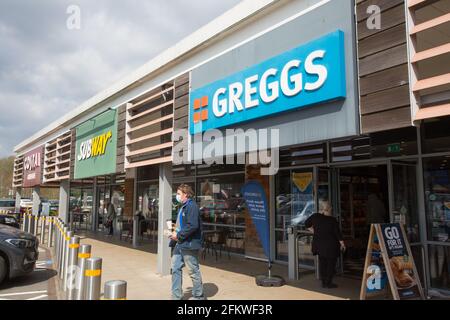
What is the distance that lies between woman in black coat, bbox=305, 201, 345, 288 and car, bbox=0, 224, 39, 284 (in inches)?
218

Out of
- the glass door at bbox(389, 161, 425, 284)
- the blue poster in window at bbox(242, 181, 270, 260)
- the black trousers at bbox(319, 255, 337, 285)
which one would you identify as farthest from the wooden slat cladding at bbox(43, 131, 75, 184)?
the glass door at bbox(389, 161, 425, 284)

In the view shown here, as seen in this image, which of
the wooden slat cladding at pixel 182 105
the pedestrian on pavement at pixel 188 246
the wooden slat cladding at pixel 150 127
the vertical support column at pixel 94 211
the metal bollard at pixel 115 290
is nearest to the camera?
the metal bollard at pixel 115 290

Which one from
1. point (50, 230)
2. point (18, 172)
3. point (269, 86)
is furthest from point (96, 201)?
point (269, 86)

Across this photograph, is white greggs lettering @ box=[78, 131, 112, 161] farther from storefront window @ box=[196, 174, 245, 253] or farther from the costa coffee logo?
the costa coffee logo

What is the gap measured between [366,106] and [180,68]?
15.8ft

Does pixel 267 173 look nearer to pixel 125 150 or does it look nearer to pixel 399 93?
pixel 125 150

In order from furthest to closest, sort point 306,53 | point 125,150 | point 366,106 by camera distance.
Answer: point 125,150, point 306,53, point 366,106

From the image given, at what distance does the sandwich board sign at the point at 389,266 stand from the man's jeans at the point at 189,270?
2367 mm

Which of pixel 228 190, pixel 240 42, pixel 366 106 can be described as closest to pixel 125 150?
pixel 228 190

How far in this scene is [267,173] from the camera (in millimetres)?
10242

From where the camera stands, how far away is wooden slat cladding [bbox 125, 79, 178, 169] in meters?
8.38

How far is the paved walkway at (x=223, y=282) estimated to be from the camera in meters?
6.58

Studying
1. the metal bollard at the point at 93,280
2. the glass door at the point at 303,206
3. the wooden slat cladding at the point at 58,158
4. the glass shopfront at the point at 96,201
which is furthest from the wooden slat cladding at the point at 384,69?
the glass shopfront at the point at 96,201

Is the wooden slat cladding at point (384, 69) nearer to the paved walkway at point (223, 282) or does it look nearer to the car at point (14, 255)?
the paved walkway at point (223, 282)
